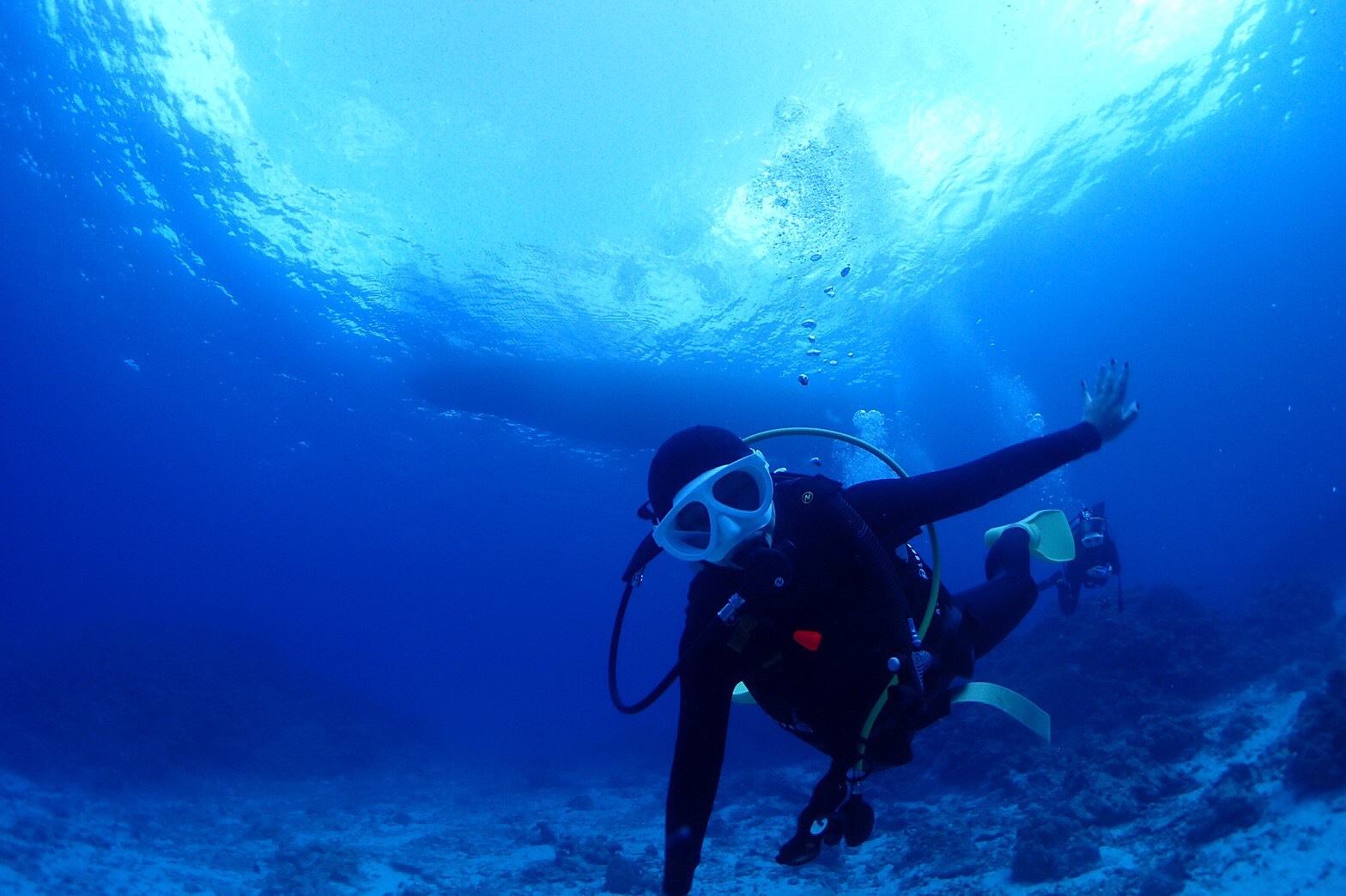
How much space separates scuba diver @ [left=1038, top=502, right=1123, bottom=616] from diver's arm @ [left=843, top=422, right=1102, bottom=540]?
8.84 meters

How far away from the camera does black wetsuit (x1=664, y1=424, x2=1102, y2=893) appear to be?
95.2 inches

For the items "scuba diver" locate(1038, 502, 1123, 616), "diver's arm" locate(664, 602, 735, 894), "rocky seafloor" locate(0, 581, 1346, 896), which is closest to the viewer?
"diver's arm" locate(664, 602, 735, 894)

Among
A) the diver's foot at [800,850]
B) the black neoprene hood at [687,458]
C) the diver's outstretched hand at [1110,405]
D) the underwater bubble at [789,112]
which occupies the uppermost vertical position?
the underwater bubble at [789,112]

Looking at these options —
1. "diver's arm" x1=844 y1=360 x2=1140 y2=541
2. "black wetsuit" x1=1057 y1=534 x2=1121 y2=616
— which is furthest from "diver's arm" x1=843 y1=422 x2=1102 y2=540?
"black wetsuit" x1=1057 y1=534 x2=1121 y2=616

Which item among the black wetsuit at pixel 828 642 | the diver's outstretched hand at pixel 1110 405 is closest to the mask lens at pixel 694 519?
the black wetsuit at pixel 828 642

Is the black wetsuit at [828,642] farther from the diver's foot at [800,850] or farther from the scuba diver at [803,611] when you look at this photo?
the diver's foot at [800,850]

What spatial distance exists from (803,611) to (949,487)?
2.93ft

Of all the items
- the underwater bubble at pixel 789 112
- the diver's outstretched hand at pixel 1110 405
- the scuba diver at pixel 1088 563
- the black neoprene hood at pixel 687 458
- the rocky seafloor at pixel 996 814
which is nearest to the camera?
the black neoprene hood at pixel 687 458

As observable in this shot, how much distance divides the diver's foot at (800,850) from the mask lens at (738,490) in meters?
1.35

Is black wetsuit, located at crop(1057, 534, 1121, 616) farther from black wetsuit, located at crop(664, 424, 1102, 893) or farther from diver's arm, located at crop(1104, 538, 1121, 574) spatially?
black wetsuit, located at crop(664, 424, 1102, 893)

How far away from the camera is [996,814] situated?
31.0ft

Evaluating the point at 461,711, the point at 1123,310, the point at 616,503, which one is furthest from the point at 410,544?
the point at 1123,310

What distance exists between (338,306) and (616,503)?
25.2m

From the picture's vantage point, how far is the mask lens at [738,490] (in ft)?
8.64
